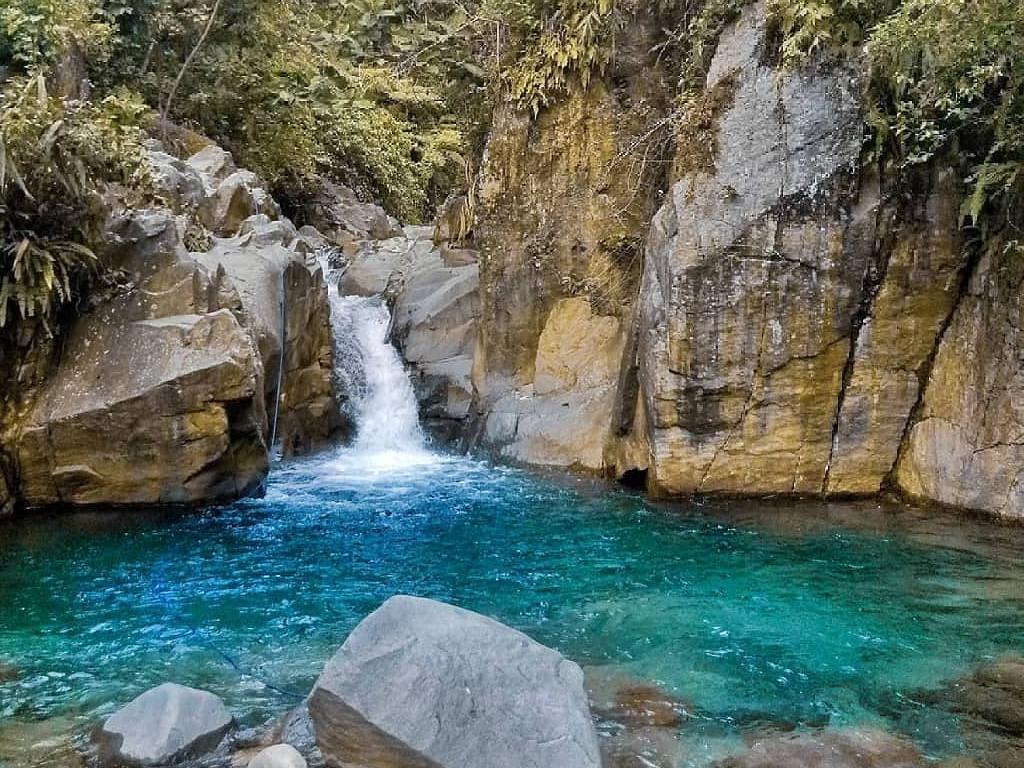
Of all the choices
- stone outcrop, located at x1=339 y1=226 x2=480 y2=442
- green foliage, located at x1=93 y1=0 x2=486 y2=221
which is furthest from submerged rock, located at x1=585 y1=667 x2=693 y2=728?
green foliage, located at x1=93 y1=0 x2=486 y2=221

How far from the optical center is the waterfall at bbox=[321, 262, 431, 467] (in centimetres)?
1512

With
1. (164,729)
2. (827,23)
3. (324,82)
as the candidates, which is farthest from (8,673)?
(324,82)

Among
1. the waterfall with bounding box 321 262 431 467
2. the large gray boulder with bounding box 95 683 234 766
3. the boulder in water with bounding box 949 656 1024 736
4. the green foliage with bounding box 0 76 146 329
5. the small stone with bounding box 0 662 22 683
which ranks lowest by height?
the small stone with bounding box 0 662 22 683

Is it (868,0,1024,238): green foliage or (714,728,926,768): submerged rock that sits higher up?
(868,0,1024,238): green foliage

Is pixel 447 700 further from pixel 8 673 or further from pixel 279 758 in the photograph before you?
pixel 8 673

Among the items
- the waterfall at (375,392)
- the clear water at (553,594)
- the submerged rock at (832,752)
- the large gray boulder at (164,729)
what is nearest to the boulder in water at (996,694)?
the clear water at (553,594)

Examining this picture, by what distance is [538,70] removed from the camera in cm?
1332

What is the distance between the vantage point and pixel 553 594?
25.2 feet

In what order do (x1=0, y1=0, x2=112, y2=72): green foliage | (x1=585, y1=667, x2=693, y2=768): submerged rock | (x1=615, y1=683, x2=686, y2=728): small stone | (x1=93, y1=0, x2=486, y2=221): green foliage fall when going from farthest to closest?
(x1=93, y1=0, x2=486, y2=221): green foliage
(x1=0, y1=0, x2=112, y2=72): green foliage
(x1=615, y1=683, x2=686, y2=728): small stone
(x1=585, y1=667, x2=693, y2=768): submerged rock

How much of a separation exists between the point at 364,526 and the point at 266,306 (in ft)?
15.1

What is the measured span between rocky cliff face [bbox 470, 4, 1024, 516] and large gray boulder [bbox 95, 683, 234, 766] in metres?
6.86

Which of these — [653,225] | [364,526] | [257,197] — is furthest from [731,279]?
[257,197]

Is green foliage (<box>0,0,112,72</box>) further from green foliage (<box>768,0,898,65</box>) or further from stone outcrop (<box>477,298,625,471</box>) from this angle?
green foliage (<box>768,0,898,65</box>)

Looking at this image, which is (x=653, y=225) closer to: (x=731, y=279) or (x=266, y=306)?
(x=731, y=279)
